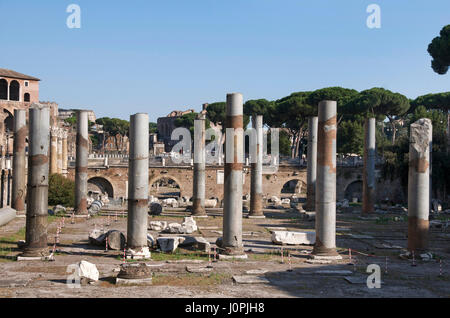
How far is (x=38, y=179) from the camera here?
43.9 feet

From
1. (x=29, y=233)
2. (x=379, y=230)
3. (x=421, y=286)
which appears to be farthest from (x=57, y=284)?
(x=379, y=230)

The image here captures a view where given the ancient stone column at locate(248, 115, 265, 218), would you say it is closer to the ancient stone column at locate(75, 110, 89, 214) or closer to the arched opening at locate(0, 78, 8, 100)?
the ancient stone column at locate(75, 110, 89, 214)

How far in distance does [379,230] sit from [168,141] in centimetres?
8055

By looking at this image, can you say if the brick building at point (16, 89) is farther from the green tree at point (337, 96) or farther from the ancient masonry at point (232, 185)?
the ancient masonry at point (232, 185)

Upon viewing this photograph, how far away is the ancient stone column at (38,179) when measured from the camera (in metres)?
13.1

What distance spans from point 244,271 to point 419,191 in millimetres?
5839

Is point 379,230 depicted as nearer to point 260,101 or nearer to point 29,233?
point 29,233

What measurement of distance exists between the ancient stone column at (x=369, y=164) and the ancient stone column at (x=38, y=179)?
1662 cm

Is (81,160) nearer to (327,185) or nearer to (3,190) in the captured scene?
(3,190)

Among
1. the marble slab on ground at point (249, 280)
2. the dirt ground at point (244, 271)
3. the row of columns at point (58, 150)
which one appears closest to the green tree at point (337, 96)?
the row of columns at point (58, 150)

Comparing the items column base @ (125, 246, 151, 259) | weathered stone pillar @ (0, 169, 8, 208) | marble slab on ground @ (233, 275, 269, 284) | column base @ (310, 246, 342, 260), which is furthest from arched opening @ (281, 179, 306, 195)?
marble slab on ground @ (233, 275, 269, 284)

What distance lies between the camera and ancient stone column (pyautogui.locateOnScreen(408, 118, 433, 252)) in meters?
14.5

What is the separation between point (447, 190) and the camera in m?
32.2

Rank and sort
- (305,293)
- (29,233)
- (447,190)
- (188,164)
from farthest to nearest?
(188,164) → (447,190) → (29,233) → (305,293)
